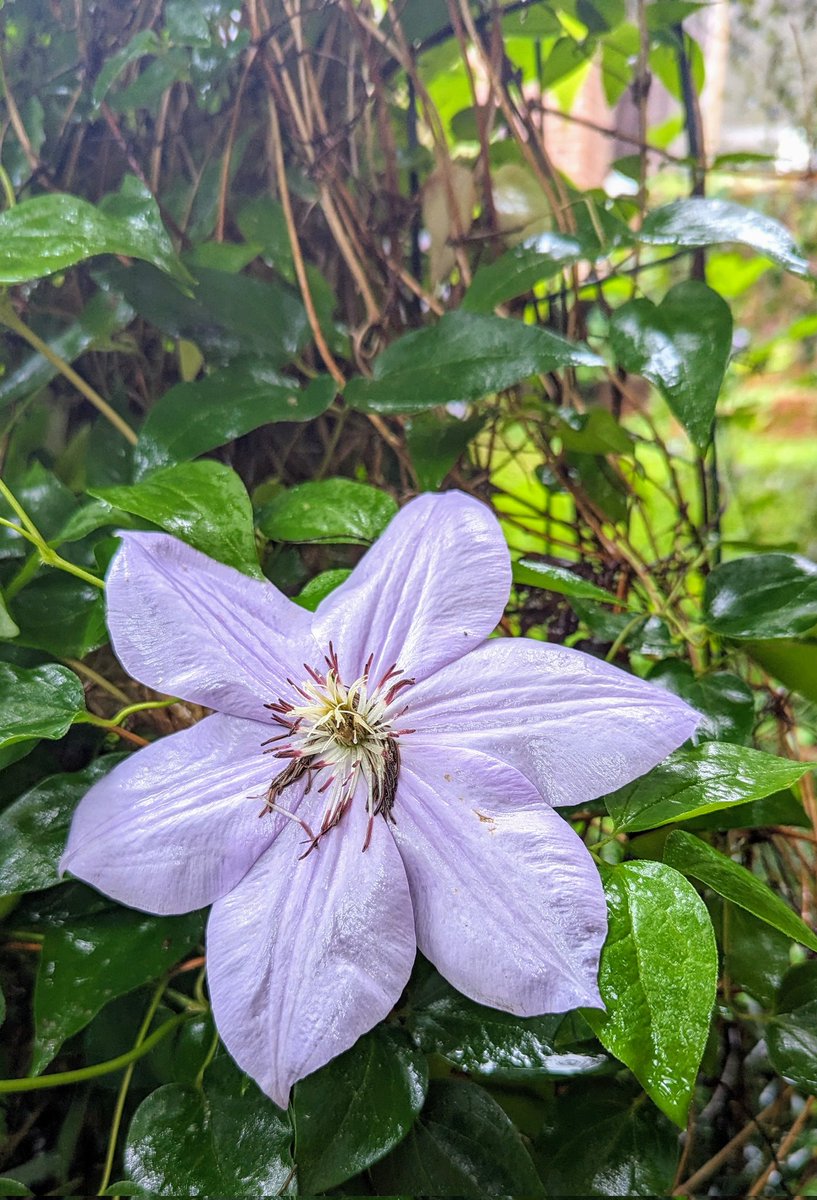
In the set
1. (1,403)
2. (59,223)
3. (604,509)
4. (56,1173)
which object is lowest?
(56,1173)

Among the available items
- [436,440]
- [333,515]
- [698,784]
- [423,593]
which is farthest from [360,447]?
[698,784]

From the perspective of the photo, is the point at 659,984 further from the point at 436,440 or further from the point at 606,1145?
the point at 436,440

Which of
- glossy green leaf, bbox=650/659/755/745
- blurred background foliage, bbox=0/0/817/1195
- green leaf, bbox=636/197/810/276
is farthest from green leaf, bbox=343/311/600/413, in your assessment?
glossy green leaf, bbox=650/659/755/745

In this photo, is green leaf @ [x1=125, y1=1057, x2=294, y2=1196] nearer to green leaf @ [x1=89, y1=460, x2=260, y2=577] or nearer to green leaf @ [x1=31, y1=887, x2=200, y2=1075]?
green leaf @ [x1=31, y1=887, x2=200, y2=1075]

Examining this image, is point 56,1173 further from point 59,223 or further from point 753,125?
point 753,125

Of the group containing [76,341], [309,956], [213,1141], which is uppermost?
[76,341]

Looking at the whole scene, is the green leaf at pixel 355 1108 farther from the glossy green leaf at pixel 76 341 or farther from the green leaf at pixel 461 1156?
the glossy green leaf at pixel 76 341

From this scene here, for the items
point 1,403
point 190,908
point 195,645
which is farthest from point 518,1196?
point 1,403

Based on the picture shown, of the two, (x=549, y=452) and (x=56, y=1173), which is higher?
(x=549, y=452)
